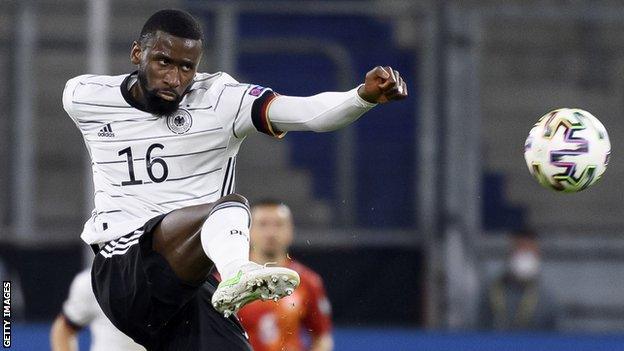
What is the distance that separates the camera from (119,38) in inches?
420

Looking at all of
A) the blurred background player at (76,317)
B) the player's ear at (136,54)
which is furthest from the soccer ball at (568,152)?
the blurred background player at (76,317)

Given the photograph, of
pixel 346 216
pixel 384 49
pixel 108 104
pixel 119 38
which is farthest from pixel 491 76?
pixel 108 104

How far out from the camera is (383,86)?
5.00 metres

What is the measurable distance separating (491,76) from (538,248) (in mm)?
1449

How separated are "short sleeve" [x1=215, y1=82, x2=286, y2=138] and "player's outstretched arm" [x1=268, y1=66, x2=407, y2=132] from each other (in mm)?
32

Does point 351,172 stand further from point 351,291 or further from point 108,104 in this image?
point 108,104

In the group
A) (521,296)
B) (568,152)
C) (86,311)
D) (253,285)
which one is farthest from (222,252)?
(521,296)

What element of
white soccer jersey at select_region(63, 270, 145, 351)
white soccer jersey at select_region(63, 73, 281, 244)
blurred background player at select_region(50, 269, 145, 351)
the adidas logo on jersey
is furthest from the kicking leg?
blurred background player at select_region(50, 269, 145, 351)

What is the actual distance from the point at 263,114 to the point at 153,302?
2.85 ft

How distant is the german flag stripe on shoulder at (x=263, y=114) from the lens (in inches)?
213

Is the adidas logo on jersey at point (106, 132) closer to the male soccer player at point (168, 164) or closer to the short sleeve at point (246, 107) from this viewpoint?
the male soccer player at point (168, 164)

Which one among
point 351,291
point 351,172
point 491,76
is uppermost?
point 491,76

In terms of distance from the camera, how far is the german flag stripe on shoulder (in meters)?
5.40

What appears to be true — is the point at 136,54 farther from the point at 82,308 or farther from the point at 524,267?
the point at 524,267
